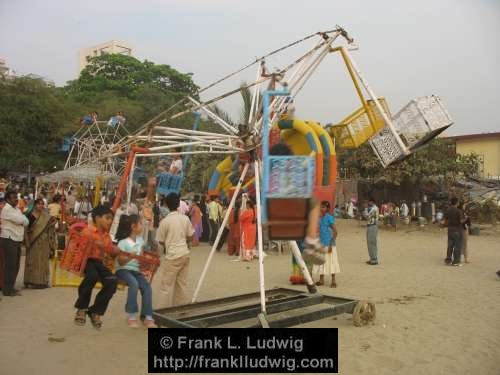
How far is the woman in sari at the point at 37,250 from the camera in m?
8.54

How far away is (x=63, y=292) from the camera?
8359mm

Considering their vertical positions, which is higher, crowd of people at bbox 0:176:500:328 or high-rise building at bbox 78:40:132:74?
high-rise building at bbox 78:40:132:74

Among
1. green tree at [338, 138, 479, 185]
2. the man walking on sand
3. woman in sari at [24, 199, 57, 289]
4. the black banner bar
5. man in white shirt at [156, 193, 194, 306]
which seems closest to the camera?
the black banner bar

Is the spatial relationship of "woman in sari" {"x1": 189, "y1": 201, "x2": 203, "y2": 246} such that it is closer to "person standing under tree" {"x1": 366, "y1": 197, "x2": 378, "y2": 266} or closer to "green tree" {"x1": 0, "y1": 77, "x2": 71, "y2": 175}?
"person standing under tree" {"x1": 366, "y1": 197, "x2": 378, "y2": 266}

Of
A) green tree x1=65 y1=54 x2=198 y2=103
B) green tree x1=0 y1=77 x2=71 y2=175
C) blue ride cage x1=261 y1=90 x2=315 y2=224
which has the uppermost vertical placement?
green tree x1=65 y1=54 x2=198 y2=103

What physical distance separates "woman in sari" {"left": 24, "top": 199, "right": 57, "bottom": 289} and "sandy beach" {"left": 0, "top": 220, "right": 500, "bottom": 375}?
33cm

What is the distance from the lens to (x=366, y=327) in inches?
244

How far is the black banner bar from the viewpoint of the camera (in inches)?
188

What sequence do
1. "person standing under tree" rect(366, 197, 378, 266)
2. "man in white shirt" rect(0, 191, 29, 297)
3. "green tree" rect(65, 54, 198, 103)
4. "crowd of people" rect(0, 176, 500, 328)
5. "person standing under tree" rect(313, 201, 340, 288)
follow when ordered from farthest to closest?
"green tree" rect(65, 54, 198, 103), "person standing under tree" rect(366, 197, 378, 266), "person standing under tree" rect(313, 201, 340, 288), "man in white shirt" rect(0, 191, 29, 297), "crowd of people" rect(0, 176, 500, 328)

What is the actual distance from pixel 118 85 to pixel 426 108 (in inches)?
1452

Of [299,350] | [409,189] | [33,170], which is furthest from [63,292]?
[33,170]

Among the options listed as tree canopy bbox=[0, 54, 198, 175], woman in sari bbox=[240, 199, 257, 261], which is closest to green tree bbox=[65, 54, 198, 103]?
tree canopy bbox=[0, 54, 198, 175]

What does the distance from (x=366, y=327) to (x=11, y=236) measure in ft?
19.3

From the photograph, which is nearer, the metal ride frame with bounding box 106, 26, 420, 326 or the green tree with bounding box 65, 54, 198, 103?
the metal ride frame with bounding box 106, 26, 420, 326
